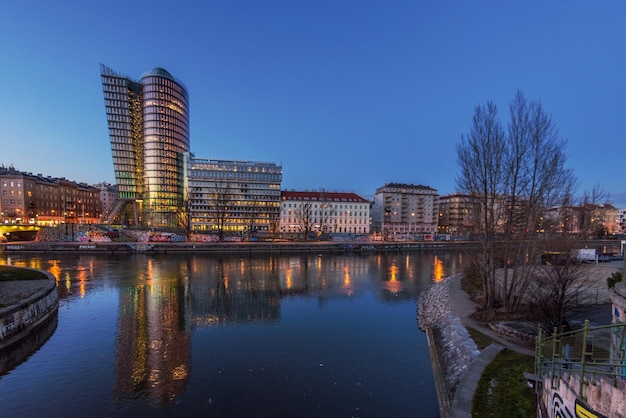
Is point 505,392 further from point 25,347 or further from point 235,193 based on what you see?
point 235,193

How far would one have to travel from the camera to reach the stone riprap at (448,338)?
46.7ft

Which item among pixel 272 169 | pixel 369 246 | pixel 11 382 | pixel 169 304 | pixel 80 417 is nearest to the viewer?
pixel 80 417

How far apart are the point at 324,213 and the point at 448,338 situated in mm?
107757

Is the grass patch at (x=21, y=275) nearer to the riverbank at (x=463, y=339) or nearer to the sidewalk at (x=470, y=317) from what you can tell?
the riverbank at (x=463, y=339)

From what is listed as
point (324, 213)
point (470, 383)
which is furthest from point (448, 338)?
point (324, 213)

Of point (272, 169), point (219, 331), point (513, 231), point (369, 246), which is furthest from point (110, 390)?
point (272, 169)

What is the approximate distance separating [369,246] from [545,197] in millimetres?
65518

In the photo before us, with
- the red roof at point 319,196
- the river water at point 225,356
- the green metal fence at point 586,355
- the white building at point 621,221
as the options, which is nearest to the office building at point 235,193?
the red roof at point 319,196

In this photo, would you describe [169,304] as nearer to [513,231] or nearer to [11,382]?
[11,382]

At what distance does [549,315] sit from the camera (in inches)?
620

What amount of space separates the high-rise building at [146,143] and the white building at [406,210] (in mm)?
87734

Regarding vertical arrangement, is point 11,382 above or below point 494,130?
below

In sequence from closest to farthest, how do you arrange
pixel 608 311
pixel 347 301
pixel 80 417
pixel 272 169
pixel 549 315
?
pixel 80 417, pixel 549 315, pixel 608 311, pixel 347 301, pixel 272 169

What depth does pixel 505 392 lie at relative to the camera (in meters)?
10.8
